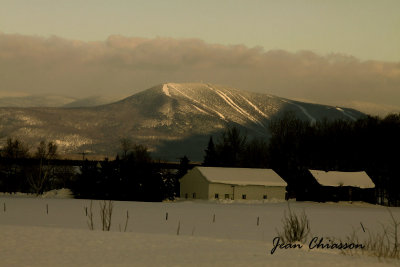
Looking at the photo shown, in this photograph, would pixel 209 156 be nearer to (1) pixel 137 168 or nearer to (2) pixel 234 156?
(2) pixel 234 156

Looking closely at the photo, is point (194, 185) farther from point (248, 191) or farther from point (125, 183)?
point (125, 183)

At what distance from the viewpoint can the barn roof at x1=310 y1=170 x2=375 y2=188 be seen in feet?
317

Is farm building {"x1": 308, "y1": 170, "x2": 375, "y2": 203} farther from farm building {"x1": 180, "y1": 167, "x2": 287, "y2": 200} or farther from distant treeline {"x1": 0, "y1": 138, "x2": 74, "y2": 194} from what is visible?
distant treeline {"x1": 0, "y1": 138, "x2": 74, "y2": 194}

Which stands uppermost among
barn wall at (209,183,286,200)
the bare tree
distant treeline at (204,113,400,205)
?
distant treeline at (204,113,400,205)

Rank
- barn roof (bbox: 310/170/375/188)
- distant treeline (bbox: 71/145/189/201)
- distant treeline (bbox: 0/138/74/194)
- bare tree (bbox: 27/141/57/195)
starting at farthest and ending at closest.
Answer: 1. distant treeline (bbox: 0/138/74/194)
2. bare tree (bbox: 27/141/57/195)
3. barn roof (bbox: 310/170/375/188)
4. distant treeline (bbox: 71/145/189/201)

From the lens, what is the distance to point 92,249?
89.1 ft

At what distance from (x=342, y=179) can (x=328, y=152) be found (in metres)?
21.3

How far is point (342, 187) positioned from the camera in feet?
319

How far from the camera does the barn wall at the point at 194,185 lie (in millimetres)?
92787

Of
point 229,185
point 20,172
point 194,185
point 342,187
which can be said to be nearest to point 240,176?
point 229,185

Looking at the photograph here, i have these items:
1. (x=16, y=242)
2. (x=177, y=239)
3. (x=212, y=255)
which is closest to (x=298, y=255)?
(x=212, y=255)

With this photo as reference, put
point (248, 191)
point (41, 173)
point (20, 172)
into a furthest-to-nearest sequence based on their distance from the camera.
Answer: point (41, 173)
point (20, 172)
point (248, 191)

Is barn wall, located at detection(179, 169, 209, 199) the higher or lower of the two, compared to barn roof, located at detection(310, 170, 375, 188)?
lower

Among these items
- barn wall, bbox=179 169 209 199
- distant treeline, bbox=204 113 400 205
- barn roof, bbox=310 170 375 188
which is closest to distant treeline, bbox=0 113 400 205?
distant treeline, bbox=204 113 400 205
